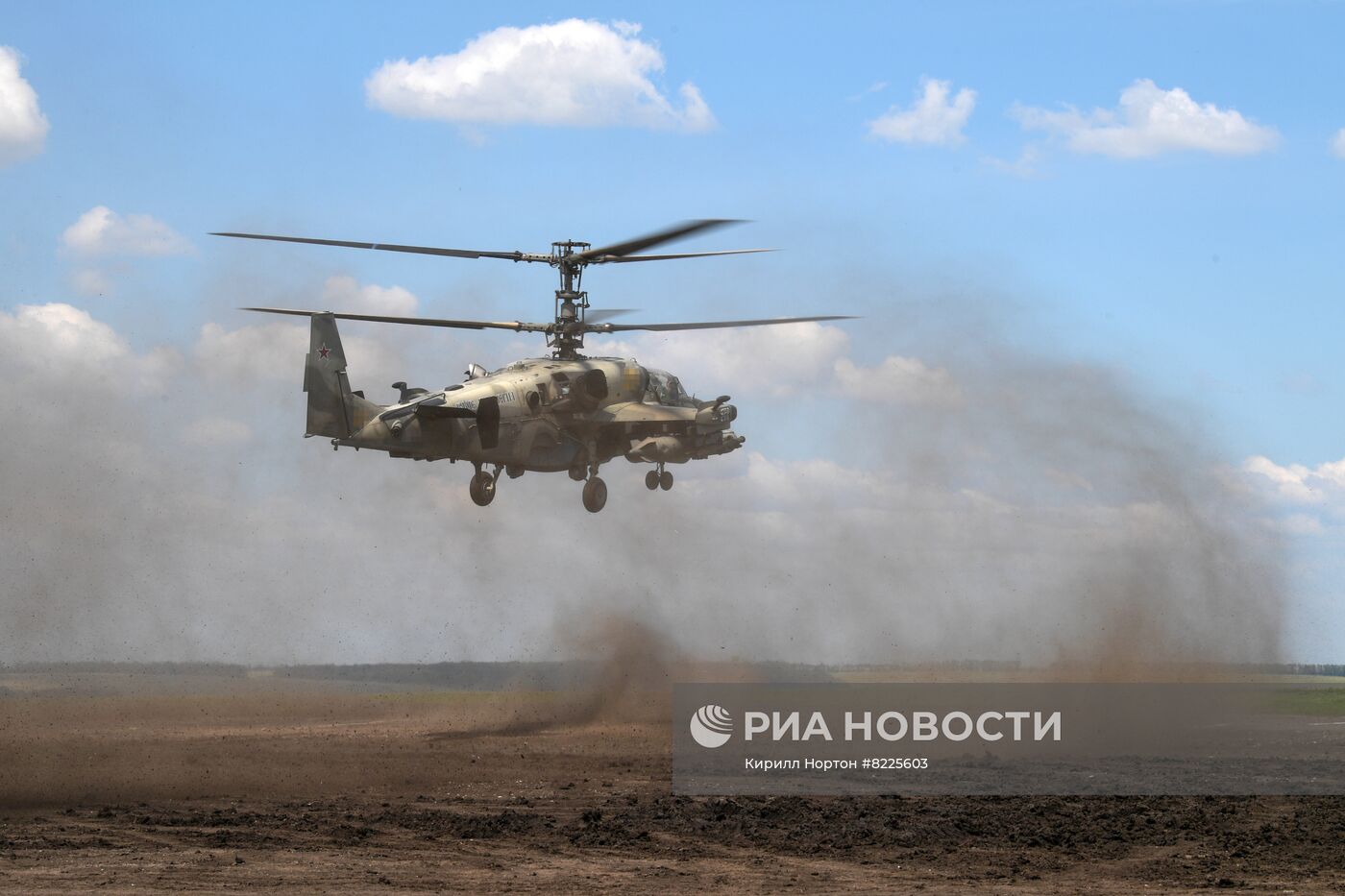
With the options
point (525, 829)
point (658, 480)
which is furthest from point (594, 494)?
point (525, 829)

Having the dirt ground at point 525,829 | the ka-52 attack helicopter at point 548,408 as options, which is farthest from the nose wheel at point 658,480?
the dirt ground at point 525,829

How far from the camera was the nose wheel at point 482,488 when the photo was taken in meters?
35.8

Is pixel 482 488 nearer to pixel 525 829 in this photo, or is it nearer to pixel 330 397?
pixel 330 397

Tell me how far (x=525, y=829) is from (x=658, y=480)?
9.86 m

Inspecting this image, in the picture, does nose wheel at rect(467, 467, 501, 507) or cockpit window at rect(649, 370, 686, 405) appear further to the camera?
cockpit window at rect(649, 370, 686, 405)

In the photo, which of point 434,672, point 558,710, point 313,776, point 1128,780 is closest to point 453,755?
point 313,776

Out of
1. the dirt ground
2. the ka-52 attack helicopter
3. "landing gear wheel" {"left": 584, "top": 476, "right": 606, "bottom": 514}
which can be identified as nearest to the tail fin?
the ka-52 attack helicopter

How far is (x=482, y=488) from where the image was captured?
118 ft

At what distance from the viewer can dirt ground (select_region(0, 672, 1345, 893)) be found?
27.9 m

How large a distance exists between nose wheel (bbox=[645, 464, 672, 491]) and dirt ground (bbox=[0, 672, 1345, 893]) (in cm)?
692

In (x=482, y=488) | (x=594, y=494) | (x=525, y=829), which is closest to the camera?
(x=525, y=829)

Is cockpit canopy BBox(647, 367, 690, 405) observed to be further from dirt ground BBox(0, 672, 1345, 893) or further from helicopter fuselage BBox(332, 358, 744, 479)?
dirt ground BBox(0, 672, 1345, 893)

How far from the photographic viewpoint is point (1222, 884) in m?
28.0

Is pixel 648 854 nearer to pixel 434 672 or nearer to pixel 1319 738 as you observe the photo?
pixel 1319 738
